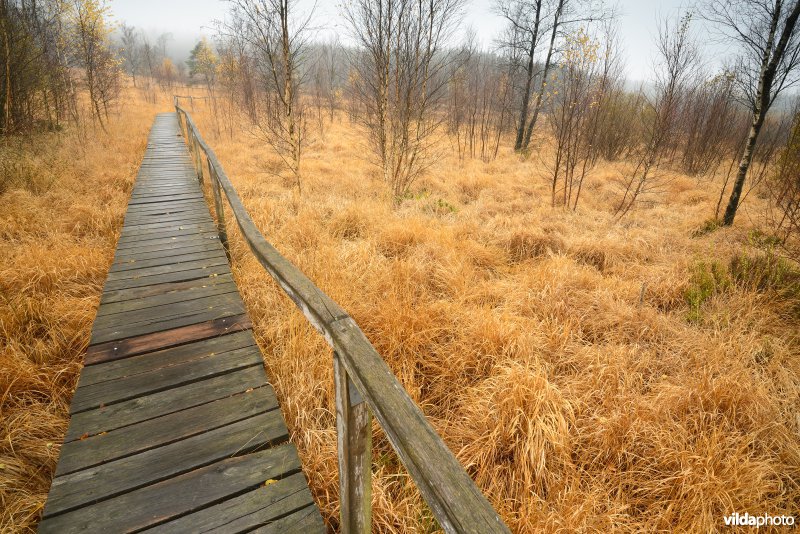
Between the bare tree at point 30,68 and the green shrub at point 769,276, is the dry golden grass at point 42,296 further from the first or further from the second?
the green shrub at point 769,276

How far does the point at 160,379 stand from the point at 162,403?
0.24 metres

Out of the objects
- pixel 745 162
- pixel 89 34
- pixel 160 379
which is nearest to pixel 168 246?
pixel 160 379

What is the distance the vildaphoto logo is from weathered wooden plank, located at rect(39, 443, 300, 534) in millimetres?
2268

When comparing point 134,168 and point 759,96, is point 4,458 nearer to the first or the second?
point 134,168

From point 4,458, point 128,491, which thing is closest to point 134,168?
point 4,458

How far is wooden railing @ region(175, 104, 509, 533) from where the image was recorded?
0.72 m

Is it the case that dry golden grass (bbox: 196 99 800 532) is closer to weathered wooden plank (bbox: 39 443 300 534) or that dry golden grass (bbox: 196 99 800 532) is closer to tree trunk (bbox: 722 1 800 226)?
weathered wooden plank (bbox: 39 443 300 534)

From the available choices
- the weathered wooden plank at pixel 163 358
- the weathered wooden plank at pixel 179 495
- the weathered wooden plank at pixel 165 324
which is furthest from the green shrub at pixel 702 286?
the weathered wooden plank at pixel 165 324

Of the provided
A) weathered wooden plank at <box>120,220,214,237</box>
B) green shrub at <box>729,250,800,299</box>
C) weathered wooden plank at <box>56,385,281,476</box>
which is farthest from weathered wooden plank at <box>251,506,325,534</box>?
green shrub at <box>729,250,800,299</box>

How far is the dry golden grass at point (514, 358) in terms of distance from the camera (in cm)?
193

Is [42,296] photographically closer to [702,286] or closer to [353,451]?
[353,451]

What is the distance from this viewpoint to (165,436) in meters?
1.93

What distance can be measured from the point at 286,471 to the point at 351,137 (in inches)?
677

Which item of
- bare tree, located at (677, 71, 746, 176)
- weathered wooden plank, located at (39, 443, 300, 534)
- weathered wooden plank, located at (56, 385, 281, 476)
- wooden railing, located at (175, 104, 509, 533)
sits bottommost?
weathered wooden plank, located at (39, 443, 300, 534)
